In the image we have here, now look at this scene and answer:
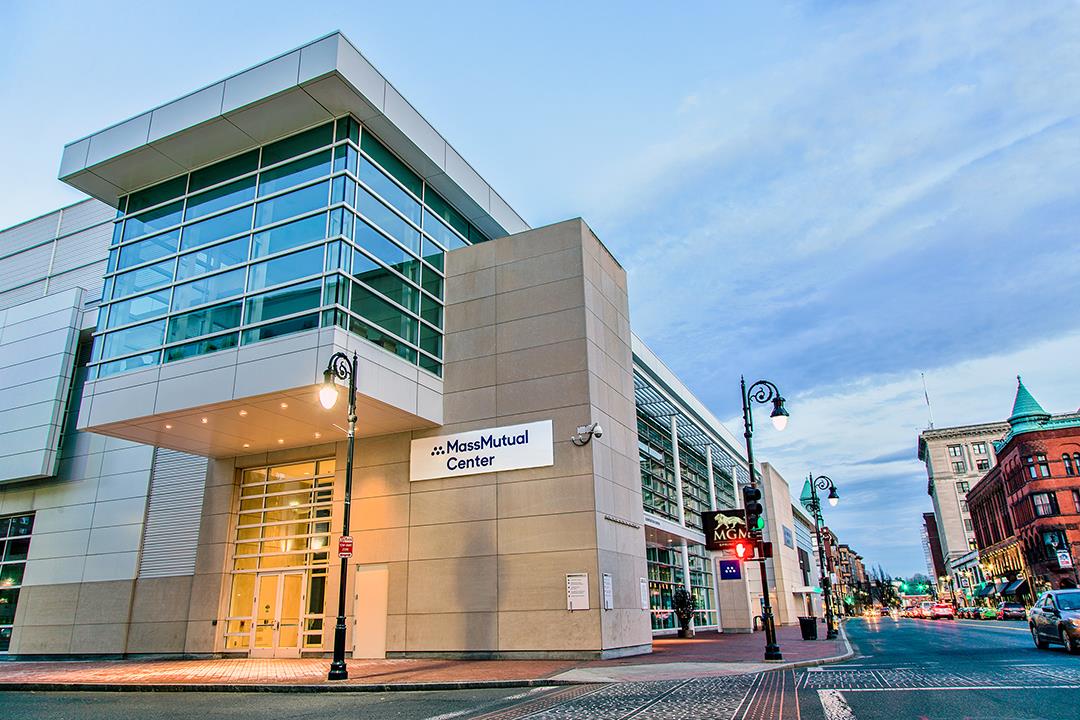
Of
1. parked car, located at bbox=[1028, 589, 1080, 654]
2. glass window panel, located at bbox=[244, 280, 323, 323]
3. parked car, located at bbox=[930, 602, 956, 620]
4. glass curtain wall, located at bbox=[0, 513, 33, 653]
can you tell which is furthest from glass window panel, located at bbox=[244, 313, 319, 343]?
parked car, located at bbox=[930, 602, 956, 620]

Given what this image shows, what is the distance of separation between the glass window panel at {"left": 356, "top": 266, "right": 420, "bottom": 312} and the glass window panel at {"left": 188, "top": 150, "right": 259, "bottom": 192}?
6063 mm

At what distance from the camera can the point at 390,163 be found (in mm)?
24141

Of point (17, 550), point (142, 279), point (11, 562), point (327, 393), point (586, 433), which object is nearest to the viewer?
point (327, 393)

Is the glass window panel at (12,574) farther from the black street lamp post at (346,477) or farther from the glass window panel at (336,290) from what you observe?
the glass window panel at (336,290)

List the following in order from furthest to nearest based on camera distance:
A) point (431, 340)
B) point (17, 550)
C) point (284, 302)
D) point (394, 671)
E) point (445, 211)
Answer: point (17, 550) < point (445, 211) < point (431, 340) < point (284, 302) < point (394, 671)

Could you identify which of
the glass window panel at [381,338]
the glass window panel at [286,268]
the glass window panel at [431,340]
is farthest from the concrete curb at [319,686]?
the glass window panel at [431,340]

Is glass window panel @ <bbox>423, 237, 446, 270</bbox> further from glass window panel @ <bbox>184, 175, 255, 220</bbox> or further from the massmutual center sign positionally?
the massmutual center sign

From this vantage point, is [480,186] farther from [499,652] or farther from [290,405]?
[499,652]

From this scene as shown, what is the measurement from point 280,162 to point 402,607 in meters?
15.0

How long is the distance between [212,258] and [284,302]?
410 cm

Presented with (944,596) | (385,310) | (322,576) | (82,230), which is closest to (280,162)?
(385,310)

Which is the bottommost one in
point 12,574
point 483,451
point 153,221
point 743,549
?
point 743,549

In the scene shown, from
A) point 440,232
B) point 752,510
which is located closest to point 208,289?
point 440,232

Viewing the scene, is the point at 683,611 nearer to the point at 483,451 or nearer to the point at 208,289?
the point at 483,451
